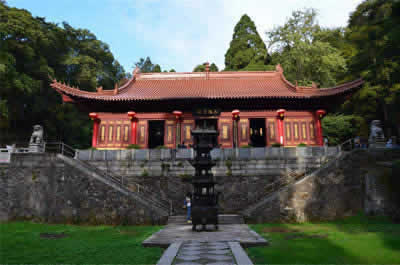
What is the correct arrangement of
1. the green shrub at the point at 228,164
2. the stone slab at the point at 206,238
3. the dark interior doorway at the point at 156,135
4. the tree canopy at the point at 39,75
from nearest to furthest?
the stone slab at the point at 206,238
the green shrub at the point at 228,164
the tree canopy at the point at 39,75
the dark interior doorway at the point at 156,135

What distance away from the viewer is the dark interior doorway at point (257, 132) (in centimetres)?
2383

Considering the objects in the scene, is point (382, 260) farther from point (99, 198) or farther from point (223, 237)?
point (99, 198)

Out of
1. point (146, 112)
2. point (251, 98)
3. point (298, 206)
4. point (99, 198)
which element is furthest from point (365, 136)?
point (99, 198)

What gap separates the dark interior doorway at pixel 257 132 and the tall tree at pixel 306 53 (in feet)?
24.1

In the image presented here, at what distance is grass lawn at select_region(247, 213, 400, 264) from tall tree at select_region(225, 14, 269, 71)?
2476 cm

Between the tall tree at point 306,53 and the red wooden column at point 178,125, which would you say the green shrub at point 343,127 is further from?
the red wooden column at point 178,125

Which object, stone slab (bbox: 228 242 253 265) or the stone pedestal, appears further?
the stone pedestal

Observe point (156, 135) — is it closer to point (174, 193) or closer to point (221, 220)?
point (174, 193)

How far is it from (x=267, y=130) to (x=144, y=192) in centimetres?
934

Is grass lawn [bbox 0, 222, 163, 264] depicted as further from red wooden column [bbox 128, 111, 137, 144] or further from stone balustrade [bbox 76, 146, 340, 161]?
red wooden column [bbox 128, 111, 137, 144]

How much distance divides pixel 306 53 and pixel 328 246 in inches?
971

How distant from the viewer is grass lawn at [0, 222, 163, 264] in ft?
20.8

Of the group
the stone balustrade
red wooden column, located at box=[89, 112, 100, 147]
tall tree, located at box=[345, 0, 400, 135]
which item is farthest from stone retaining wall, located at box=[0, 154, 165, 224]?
tall tree, located at box=[345, 0, 400, 135]

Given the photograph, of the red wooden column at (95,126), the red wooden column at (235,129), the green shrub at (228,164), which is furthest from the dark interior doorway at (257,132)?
the red wooden column at (95,126)
